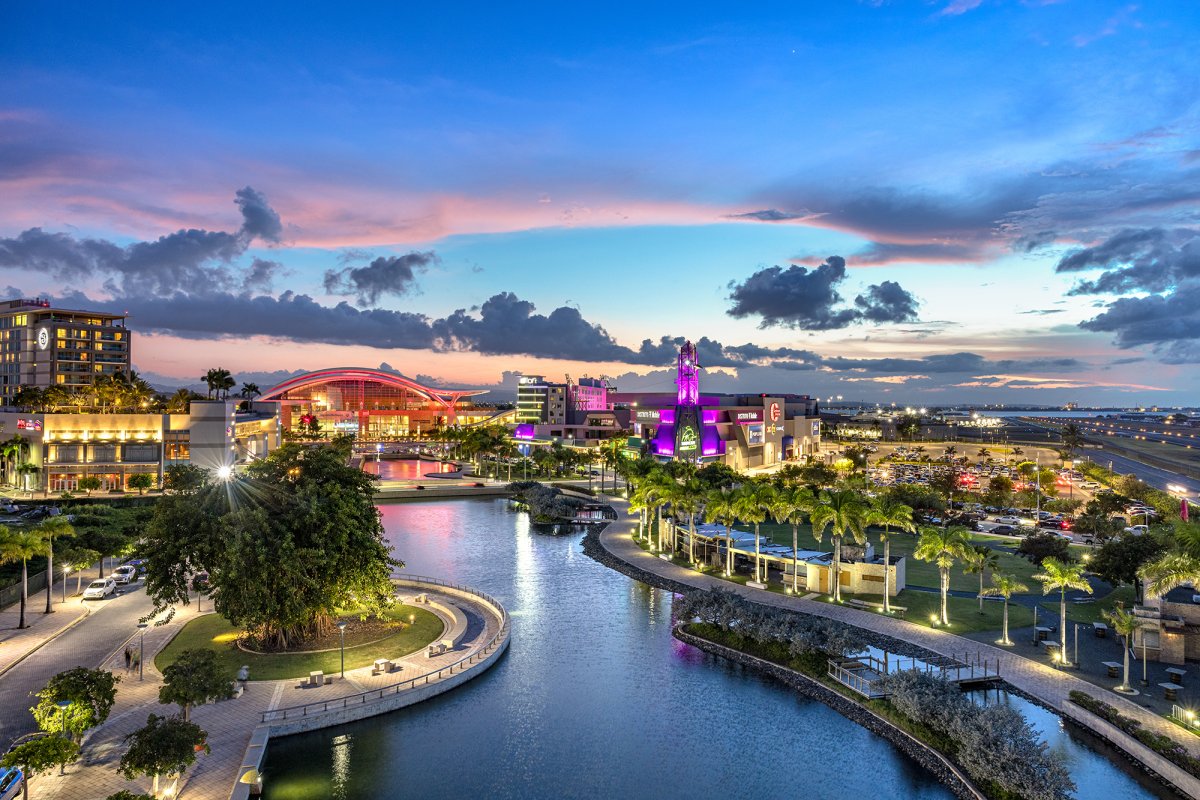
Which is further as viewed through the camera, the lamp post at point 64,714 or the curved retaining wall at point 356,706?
the curved retaining wall at point 356,706

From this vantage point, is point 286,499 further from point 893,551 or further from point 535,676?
point 893,551

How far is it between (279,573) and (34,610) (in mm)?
21122

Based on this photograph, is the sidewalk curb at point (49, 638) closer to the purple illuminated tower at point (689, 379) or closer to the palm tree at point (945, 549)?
the palm tree at point (945, 549)

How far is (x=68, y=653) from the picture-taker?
36281 millimetres

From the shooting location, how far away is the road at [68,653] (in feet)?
94.1

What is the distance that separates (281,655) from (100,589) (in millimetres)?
19485

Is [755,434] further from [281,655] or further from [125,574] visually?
[281,655]

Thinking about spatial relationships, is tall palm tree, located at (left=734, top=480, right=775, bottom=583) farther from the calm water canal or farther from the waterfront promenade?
the calm water canal

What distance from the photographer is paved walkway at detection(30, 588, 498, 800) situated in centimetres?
2408

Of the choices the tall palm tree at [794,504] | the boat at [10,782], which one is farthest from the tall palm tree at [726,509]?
the boat at [10,782]

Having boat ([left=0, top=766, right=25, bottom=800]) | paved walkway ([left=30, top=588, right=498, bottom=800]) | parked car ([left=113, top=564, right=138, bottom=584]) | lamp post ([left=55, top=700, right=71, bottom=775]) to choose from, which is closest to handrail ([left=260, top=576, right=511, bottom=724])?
paved walkway ([left=30, top=588, right=498, bottom=800])

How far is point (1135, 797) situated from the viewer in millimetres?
25219

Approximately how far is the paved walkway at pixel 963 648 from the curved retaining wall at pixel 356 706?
61.2 feet

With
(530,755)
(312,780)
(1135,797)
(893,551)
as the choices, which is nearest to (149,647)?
(312,780)
